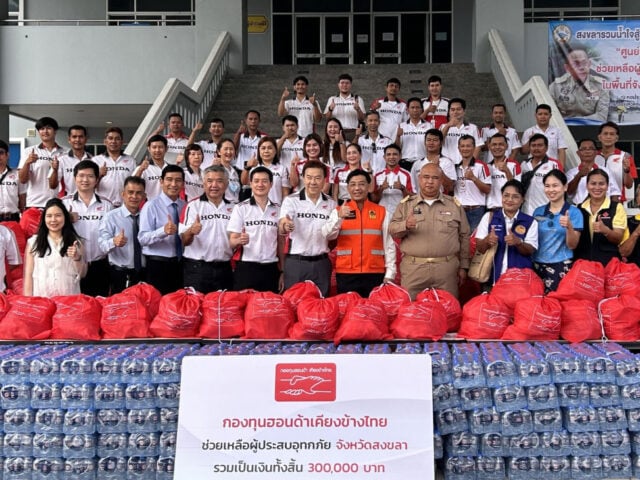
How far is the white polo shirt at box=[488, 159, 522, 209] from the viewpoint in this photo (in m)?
8.10

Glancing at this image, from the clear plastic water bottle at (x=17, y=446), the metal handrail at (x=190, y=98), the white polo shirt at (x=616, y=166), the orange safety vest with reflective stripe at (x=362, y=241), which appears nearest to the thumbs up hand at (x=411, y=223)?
the orange safety vest with reflective stripe at (x=362, y=241)

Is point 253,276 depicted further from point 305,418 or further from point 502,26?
point 502,26

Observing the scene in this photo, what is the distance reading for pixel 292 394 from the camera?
387cm

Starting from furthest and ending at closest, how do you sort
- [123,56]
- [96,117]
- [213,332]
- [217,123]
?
[96,117] < [123,56] < [217,123] < [213,332]

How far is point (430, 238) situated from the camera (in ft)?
19.1

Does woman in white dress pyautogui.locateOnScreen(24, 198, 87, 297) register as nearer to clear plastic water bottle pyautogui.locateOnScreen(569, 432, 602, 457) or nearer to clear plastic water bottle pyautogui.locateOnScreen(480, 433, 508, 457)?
clear plastic water bottle pyautogui.locateOnScreen(480, 433, 508, 457)

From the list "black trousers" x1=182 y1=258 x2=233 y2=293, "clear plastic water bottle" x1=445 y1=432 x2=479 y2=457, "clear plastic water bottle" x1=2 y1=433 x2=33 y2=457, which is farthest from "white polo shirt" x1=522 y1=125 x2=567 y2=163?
"clear plastic water bottle" x1=2 y1=433 x2=33 y2=457

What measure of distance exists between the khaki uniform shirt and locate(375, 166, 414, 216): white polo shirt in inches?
79.7

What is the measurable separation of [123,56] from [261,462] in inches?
566

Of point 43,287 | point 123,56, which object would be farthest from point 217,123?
point 123,56

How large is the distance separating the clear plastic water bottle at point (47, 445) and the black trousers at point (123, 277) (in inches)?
97.0

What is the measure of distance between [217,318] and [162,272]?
6.05 ft

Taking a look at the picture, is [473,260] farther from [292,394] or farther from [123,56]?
[123,56]

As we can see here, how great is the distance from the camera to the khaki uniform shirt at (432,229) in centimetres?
582
